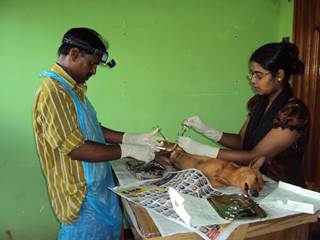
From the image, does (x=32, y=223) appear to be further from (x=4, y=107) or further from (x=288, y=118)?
(x=288, y=118)

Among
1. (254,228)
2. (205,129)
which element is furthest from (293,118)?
(254,228)

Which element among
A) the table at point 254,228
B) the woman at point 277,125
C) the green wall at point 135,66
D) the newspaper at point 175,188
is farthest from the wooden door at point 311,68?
the newspaper at point 175,188

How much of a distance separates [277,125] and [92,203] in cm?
93

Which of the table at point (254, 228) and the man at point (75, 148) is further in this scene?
the man at point (75, 148)

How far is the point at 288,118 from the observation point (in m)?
1.58

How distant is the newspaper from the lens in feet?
3.41

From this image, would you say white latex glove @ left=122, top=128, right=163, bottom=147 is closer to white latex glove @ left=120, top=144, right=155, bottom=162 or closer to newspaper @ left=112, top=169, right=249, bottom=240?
white latex glove @ left=120, top=144, right=155, bottom=162

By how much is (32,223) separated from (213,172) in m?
1.44

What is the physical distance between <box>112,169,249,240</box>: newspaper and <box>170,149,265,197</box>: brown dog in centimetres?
7

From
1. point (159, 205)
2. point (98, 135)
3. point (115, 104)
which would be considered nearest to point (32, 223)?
point (115, 104)

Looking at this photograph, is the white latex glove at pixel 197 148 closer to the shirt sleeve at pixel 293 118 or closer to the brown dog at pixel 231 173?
the brown dog at pixel 231 173

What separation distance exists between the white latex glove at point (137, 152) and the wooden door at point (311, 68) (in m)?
1.19

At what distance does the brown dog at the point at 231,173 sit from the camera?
1.36m

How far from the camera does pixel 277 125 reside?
1.60 meters
